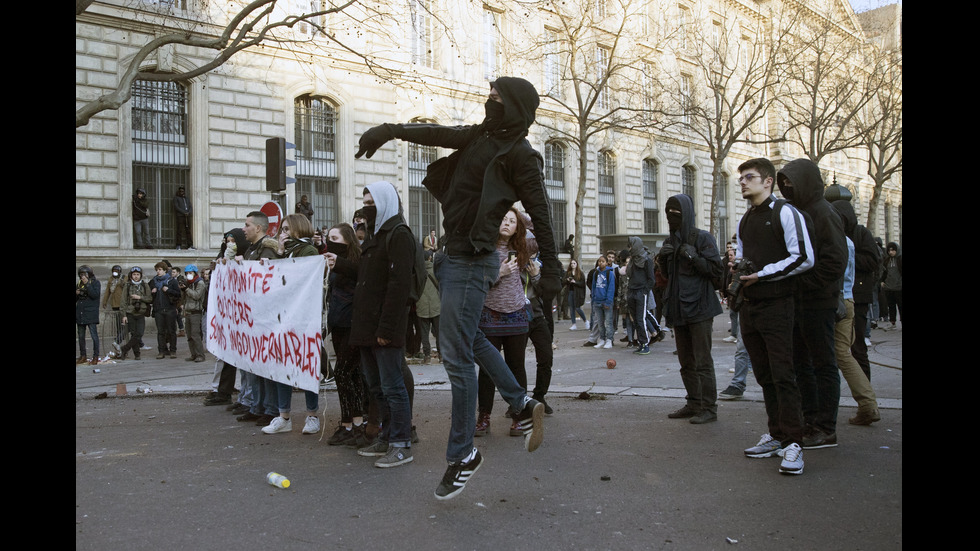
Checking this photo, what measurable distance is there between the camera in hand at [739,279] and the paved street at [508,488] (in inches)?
40.6

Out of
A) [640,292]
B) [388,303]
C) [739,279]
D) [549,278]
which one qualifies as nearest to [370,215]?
[388,303]

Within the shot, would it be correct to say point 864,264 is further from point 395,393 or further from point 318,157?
point 318,157

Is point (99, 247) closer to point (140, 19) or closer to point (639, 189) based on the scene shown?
point (140, 19)

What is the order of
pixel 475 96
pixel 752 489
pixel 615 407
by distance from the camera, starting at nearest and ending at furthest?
pixel 752 489
pixel 615 407
pixel 475 96

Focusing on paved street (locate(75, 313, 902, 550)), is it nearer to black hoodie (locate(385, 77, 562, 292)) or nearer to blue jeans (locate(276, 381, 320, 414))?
blue jeans (locate(276, 381, 320, 414))

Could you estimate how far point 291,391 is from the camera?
22.0 ft

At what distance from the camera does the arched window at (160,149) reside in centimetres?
2017

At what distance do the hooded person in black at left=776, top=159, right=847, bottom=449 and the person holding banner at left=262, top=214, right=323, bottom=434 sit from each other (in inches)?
143

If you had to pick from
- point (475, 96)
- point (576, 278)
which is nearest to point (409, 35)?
point (475, 96)

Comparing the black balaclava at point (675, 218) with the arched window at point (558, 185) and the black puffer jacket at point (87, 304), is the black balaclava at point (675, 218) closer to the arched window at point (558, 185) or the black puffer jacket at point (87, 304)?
the black puffer jacket at point (87, 304)

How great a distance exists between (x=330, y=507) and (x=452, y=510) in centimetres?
66

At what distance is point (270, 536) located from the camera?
3834 millimetres

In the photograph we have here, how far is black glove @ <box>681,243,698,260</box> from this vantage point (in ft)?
22.5

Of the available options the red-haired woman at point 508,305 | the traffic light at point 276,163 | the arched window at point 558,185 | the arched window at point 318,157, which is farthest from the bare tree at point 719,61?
the red-haired woman at point 508,305
